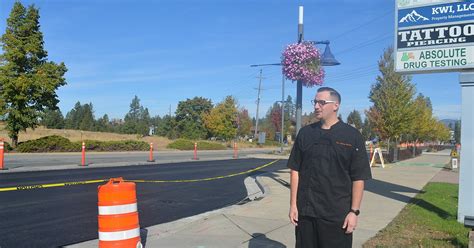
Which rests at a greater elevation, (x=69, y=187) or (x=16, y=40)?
(x=16, y=40)

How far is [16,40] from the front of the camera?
28875mm

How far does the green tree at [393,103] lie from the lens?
90.2ft

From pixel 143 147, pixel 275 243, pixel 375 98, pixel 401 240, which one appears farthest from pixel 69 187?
pixel 143 147

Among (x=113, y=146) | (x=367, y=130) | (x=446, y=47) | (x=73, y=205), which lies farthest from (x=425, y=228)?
(x=367, y=130)

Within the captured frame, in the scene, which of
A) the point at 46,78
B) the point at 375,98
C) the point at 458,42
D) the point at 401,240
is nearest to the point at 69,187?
the point at 401,240

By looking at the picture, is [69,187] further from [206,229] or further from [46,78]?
[46,78]

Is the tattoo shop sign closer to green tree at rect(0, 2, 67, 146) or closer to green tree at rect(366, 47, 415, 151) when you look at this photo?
green tree at rect(366, 47, 415, 151)

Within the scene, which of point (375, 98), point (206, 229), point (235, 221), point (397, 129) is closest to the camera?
point (206, 229)

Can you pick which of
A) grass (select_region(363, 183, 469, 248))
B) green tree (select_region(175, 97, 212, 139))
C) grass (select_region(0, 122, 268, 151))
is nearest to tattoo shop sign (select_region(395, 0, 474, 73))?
grass (select_region(363, 183, 469, 248))

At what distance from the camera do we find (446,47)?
778 cm

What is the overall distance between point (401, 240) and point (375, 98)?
948 inches

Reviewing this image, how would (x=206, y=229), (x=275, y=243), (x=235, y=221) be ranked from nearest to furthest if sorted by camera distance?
(x=275, y=243), (x=206, y=229), (x=235, y=221)

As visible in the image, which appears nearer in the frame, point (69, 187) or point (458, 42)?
point (458, 42)

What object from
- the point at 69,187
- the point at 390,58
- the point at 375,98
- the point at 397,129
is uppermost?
the point at 390,58
